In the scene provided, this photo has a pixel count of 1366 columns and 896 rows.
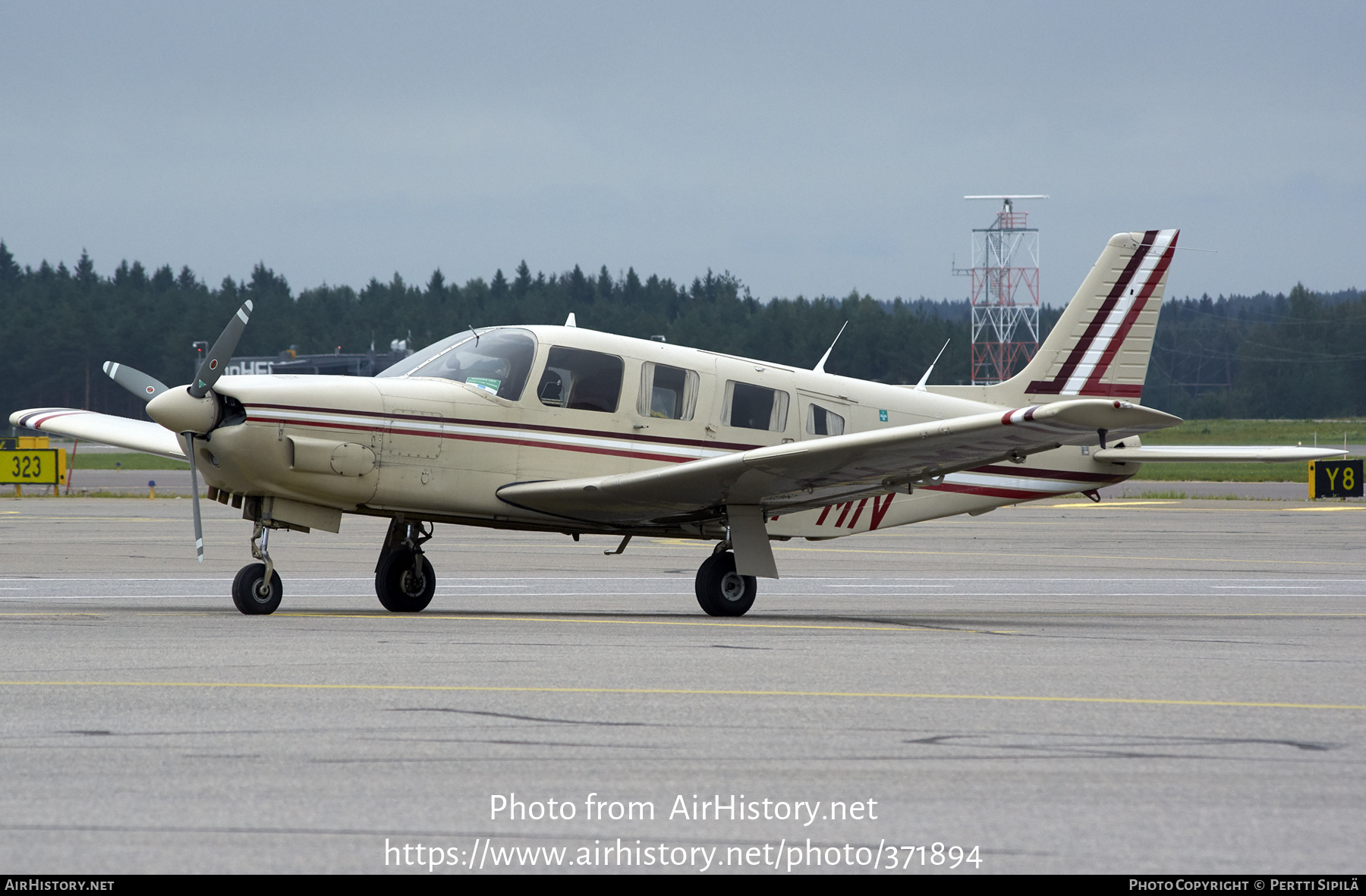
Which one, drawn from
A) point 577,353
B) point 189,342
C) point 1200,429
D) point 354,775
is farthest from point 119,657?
point 189,342

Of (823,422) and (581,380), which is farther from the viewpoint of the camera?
(823,422)

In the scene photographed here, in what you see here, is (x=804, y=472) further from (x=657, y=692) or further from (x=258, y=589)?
(x=657, y=692)

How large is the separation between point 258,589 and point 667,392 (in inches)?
167

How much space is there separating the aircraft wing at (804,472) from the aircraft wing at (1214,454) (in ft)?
8.00

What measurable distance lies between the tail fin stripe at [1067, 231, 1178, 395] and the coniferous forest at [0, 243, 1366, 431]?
121181 mm

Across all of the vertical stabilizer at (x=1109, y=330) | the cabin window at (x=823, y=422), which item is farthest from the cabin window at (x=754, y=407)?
the vertical stabilizer at (x=1109, y=330)

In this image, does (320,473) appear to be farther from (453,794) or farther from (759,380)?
(453,794)

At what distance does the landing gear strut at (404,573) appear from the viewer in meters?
13.2

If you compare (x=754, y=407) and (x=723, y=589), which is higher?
(x=754, y=407)

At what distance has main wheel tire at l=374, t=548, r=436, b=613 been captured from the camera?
1322 cm

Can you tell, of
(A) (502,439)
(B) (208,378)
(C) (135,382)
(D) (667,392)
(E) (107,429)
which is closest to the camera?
(B) (208,378)

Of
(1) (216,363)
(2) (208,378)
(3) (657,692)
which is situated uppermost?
(1) (216,363)

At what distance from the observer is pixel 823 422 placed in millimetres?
14695

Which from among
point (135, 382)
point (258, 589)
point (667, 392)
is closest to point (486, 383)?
point (667, 392)
